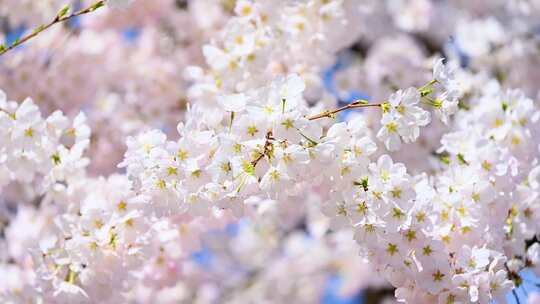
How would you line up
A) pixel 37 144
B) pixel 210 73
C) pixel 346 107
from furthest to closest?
→ pixel 210 73
pixel 37 144
pixel 346 107

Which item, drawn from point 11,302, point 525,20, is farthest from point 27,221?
point 525,20

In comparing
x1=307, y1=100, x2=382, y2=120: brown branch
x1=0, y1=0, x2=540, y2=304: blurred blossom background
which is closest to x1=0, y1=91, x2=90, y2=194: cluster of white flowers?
x1=0, y1=0, x2=540, y2=304: blurred blossom background

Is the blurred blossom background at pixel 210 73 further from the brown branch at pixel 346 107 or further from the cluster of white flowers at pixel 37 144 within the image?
the brown branch at pixel 346 107

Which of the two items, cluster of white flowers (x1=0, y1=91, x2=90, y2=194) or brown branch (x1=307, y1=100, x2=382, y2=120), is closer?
brown branch (x1=307, y1=100, x2=382, y2=120)

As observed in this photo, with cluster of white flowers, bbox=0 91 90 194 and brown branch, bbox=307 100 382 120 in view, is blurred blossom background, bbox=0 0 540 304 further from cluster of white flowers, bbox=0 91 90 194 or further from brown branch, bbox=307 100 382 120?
brown branch, bbox=307 100 382 120

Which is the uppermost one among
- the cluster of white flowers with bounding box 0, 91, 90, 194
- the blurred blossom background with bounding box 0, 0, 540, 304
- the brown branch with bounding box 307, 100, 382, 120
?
the blurred blossom background with bounding box 0, 0, 540, 304

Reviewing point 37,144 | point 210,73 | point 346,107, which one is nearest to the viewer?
point 346,107

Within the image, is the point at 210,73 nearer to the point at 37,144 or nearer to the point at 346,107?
the point at 37,144

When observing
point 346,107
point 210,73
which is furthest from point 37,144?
point 346,107

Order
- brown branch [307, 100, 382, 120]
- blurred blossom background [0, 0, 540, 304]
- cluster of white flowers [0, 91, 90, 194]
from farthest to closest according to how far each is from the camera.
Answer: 1. blurred blossom background [0, 0, 540, 304]
2. cluster of white flowers [0, 91, 90, 194]
3. brown branch [307, 100, 382, 120]
